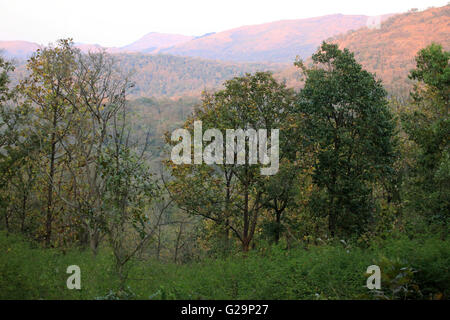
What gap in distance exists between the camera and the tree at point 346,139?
Answer: 46.2 feet

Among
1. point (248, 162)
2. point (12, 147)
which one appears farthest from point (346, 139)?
point (12, 147)

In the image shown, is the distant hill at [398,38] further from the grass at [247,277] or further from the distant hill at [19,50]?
the grass at [247,277]

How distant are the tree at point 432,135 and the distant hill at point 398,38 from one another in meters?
66.4

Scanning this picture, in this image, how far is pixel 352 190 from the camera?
1385 centimetres

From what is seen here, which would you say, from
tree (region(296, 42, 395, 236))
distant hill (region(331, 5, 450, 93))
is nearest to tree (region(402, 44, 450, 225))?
tree (region(296, 42, 395, 236))

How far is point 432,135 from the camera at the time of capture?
1495 cm

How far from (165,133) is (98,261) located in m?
7.66

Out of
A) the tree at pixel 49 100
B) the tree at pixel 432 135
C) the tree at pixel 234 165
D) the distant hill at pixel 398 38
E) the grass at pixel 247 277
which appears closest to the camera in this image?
the grass at pixel 247 277

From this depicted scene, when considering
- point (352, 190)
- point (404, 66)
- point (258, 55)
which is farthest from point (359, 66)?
point (258, 55)

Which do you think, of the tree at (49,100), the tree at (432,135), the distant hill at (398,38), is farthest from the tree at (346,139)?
the distant hill at (398,38)

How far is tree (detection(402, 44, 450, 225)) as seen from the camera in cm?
1436

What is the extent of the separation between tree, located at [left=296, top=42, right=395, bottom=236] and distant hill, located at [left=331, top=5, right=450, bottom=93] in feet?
225

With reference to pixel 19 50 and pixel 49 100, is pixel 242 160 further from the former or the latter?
A: pixel 19 50
